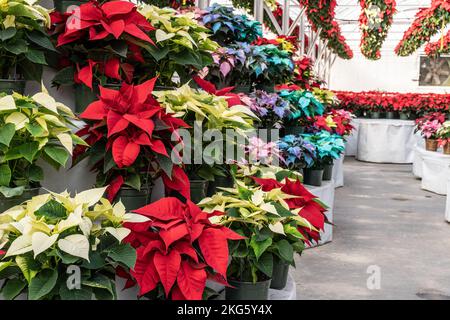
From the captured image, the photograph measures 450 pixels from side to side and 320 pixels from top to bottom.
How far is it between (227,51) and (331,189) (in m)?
1.93

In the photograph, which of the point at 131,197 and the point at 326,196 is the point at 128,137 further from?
the point at 326,196

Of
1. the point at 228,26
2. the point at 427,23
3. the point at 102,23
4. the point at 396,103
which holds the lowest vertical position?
the point at 396,103

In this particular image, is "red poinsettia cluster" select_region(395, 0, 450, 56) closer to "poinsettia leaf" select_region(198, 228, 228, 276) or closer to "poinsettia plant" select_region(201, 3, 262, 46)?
"poinsettia plant" select_region(201, 3, 262, 46)

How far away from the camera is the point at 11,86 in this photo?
1.51 m

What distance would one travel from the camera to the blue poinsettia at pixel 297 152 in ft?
11.5

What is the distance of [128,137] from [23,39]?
0.44 metres

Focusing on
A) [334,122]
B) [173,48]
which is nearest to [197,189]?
[173,48]

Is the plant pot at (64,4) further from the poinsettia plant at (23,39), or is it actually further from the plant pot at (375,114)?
the plant pot at (375,114)

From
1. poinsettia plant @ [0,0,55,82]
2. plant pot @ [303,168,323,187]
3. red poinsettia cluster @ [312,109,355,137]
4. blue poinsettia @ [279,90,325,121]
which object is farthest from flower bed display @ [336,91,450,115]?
poinsettia plant @ [0,0,55,82]

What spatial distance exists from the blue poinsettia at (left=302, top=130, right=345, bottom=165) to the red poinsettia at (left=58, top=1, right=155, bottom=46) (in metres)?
2.45

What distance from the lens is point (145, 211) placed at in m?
1.36

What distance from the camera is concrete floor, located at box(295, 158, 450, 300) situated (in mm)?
3107

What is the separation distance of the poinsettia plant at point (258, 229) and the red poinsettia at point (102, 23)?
1.87 ft
